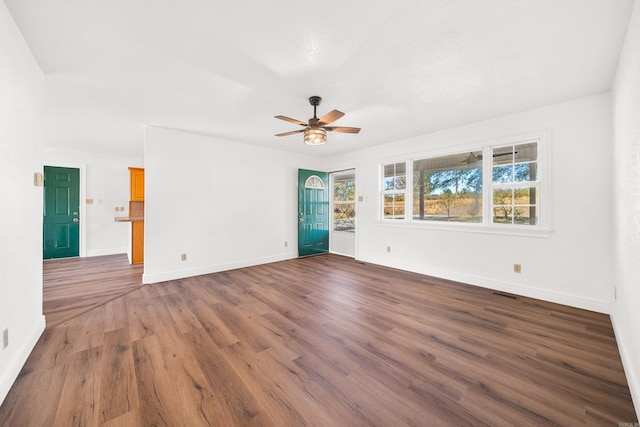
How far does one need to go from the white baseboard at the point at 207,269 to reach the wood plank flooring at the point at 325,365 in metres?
0.68

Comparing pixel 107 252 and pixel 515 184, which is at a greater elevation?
pixel 515 184

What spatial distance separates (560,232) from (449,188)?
149cm

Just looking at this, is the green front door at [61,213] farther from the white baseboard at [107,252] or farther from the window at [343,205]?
the window at [343,205]

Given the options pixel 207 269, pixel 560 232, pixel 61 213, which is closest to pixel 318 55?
pixel 560 232

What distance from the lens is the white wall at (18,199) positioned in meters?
1.58

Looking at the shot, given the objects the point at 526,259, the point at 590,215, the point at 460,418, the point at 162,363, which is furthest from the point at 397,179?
the point at 162,363

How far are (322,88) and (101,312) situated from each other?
3468mm

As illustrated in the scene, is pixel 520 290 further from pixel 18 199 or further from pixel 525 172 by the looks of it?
pixel 18 199

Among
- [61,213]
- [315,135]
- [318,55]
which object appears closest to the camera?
[318,55]

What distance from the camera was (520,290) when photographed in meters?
3.29

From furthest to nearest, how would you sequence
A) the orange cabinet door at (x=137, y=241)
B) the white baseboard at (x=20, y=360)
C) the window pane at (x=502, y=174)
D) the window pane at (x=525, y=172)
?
the orange cabinet door at (x=137, y=241) < the window pane at (x=502, y=174) < the window pane at (x=525, y=172) < the white baseboard at (x=20, y=360)


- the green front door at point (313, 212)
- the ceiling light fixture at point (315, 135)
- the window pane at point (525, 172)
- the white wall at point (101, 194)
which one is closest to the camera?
the ceiling light fixture at point (315, 135)

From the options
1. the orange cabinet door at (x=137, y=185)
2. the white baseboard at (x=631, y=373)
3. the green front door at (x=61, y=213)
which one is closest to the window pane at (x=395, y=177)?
the white baseboard at (x=631, y=373)

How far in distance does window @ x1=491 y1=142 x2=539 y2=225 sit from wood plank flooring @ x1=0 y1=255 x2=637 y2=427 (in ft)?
3.61
